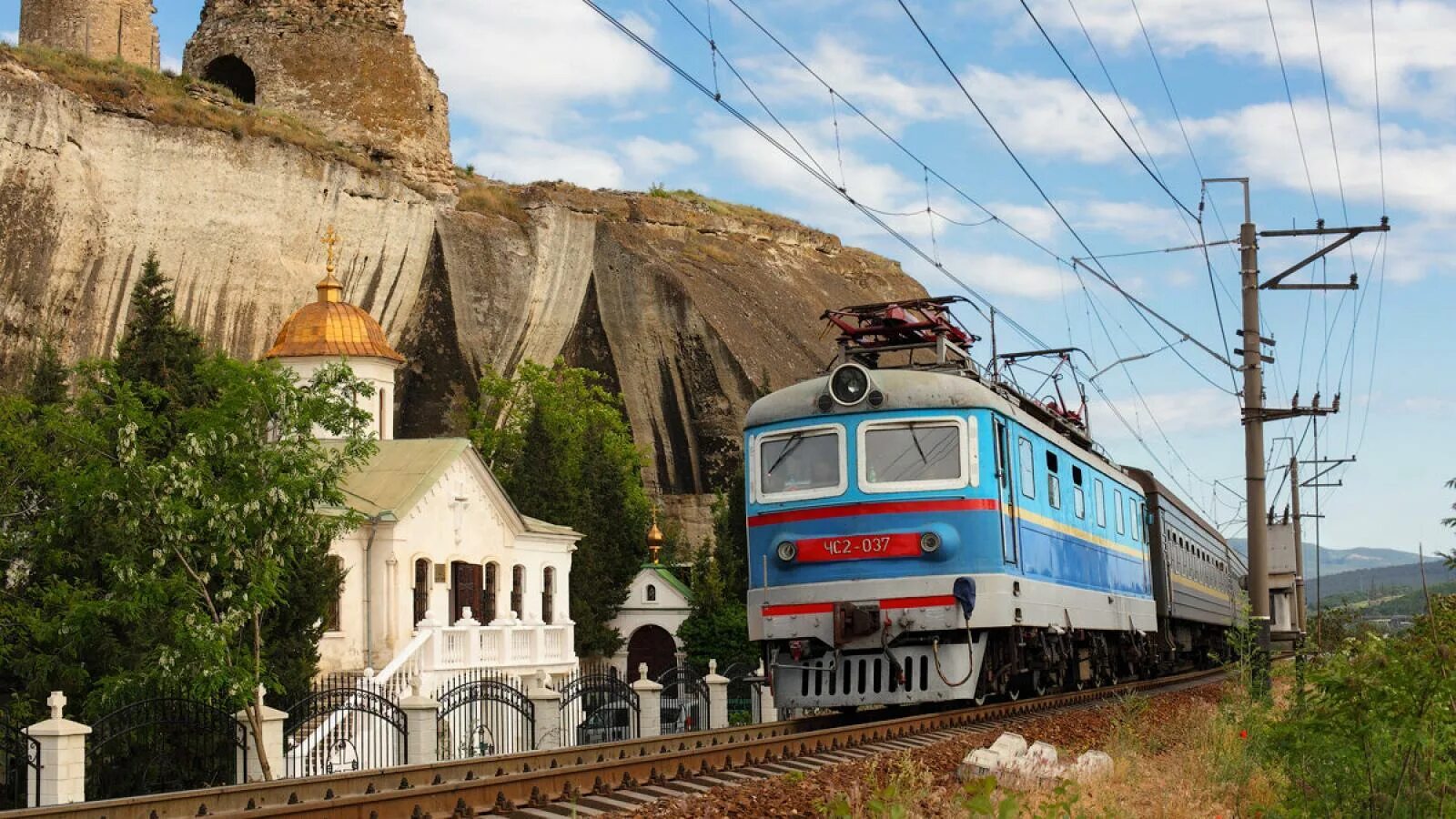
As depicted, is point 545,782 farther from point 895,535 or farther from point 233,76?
point 233,76

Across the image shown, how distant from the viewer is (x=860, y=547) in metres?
16.5

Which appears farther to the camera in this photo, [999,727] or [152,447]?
[152,447]

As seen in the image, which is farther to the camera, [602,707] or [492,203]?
[492,203]

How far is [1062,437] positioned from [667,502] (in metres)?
52.9

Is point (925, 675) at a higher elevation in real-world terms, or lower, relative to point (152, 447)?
lower

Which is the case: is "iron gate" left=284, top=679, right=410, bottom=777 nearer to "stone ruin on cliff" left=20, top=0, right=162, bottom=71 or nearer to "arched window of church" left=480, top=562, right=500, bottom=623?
"arched window of church" left=480, top=562, right=500, bottom=623

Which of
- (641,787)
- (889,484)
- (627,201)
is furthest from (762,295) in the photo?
(641,787)

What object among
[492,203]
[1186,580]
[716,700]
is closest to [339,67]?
[492,203]

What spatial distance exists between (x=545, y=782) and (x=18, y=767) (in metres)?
10.4

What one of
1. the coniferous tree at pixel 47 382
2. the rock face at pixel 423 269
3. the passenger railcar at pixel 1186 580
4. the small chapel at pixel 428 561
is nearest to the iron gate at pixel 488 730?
the small chapel at pixel 428 561

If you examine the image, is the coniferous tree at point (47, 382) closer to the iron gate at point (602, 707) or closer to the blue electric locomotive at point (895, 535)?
the iron gate at point (602, 707)

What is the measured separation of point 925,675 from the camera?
16.8 m

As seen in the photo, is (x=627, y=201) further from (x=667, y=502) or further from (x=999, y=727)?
(x=999, y=727)

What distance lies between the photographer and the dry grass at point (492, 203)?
6844 centimetres
